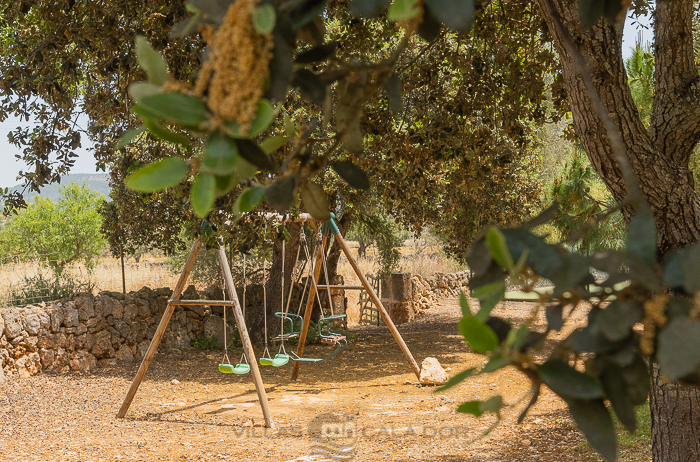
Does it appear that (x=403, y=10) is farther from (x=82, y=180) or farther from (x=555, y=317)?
(x=82, y=180)

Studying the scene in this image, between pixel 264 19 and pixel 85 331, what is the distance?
8.31 metres

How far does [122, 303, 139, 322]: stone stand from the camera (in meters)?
8.34

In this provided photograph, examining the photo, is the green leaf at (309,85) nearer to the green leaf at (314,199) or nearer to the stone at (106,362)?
the green leaf at (314,199)

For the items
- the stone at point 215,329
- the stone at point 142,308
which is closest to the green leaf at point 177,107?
the stone at point 142,308

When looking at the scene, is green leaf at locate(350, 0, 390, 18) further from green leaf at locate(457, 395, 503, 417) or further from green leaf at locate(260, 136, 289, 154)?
green leaf at locate(457, 395, 503, 417)

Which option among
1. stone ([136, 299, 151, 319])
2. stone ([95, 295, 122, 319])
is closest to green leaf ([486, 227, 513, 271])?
stone ([95, 295, 122, 319])

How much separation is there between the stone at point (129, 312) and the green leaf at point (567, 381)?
28.3ft

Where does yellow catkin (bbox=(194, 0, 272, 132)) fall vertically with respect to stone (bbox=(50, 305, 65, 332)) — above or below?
above

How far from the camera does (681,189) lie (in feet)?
8.14

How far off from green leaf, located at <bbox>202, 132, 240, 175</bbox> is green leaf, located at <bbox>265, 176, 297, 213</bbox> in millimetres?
66

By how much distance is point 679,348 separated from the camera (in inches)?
16.8

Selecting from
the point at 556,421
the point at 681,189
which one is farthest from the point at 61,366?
the point at 681,189

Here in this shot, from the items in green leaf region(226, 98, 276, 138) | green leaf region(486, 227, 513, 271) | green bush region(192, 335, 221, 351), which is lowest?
green bush region(192, 335, 221, 351)

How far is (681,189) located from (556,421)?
320 cm
